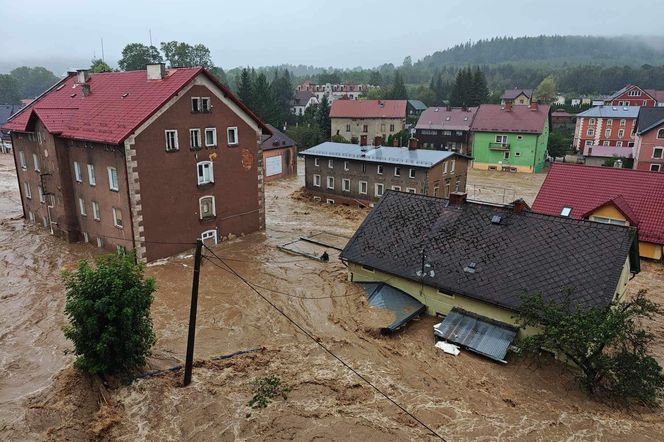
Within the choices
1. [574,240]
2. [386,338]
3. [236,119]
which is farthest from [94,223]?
[574,240]

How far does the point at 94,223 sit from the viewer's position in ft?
98.8

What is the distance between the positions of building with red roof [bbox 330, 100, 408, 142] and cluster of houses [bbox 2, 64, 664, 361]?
36940 mm

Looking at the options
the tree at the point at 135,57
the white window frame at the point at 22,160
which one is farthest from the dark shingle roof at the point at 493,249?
the tree at the point at 135,57

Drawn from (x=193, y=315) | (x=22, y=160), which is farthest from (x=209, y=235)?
(x=193, y=315)

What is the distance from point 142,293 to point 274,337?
7.00 metres

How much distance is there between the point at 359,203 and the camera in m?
44.8

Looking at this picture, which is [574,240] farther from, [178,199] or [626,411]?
[178,199]

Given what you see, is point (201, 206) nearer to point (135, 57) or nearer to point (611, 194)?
point (611, 194)

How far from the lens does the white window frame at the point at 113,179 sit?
26.9 meters

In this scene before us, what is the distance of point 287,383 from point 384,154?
31587 mm

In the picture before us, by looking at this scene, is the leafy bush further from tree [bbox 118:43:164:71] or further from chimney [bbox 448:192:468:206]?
tree [bbox 118:43:164:71]

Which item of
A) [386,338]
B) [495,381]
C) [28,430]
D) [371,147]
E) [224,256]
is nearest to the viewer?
[28,430]

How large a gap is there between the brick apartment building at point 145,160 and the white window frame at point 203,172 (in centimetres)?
7

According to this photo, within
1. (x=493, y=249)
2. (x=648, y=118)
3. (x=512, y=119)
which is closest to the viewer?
(x=493, y=249)
